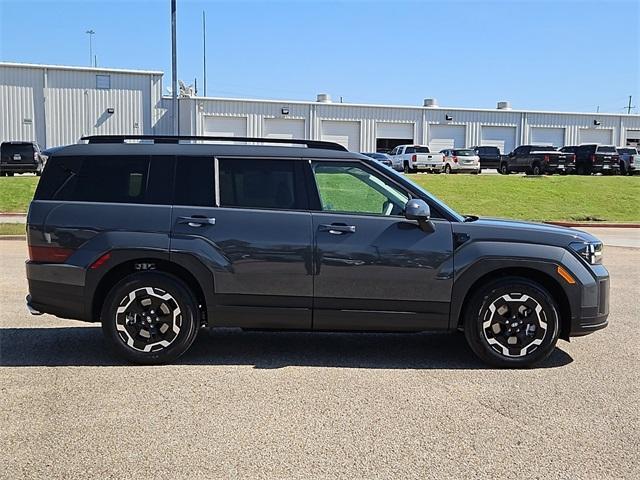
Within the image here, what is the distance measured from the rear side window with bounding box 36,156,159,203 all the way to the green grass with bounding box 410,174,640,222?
16.9 meters

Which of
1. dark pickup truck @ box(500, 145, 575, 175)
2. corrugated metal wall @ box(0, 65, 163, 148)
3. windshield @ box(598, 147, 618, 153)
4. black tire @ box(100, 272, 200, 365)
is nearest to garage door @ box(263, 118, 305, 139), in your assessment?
corrugated metal wall @ box(0, 65, 163, 148)

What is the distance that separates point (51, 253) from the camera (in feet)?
19.2

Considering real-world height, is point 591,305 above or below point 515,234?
below

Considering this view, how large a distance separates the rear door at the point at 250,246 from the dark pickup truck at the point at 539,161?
32686mm

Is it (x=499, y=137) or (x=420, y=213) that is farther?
(x=499, y=137)

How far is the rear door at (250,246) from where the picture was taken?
5.77 metres

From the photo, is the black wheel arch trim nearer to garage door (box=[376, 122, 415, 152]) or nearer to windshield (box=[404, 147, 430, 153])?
windshield (box=[404, 147, 430, 153])

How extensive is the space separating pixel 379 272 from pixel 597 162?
34271 mm

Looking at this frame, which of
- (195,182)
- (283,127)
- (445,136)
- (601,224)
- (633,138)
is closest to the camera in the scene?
(195,182)

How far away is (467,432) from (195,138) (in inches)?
138

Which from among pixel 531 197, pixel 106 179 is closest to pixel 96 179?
pixel 106 179

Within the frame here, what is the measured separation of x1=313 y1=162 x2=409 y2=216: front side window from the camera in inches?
234

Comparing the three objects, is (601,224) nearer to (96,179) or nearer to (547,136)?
(96,179)

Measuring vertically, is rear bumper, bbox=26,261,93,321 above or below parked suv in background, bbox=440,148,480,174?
below
